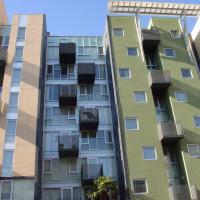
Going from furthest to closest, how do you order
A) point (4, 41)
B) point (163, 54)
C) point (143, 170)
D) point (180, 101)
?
point (4, 41), point (163, 54), point (180, 101), point (143, 170)

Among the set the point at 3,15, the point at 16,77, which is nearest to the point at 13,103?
the point at 16,77

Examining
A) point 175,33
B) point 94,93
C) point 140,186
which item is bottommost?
point 140,186

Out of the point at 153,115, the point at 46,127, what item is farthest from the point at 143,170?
the point at 46,127

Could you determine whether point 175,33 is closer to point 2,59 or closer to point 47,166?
point 2,59

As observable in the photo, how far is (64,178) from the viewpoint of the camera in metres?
30.5

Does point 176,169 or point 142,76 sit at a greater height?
point 142,76

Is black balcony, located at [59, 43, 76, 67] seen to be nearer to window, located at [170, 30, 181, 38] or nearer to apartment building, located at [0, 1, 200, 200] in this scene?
apartment building, located at [0, 1, 200, 200]

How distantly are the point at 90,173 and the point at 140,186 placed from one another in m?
4.57

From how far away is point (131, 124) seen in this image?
3141 centimetres

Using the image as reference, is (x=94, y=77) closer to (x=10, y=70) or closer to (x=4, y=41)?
(x=10, y=70)

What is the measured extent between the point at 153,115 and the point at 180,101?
10.6ft

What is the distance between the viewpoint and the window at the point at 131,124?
31.2m

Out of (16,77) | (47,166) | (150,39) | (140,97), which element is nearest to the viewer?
(47,166)

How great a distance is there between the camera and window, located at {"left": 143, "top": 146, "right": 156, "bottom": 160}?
2958 centimetres
